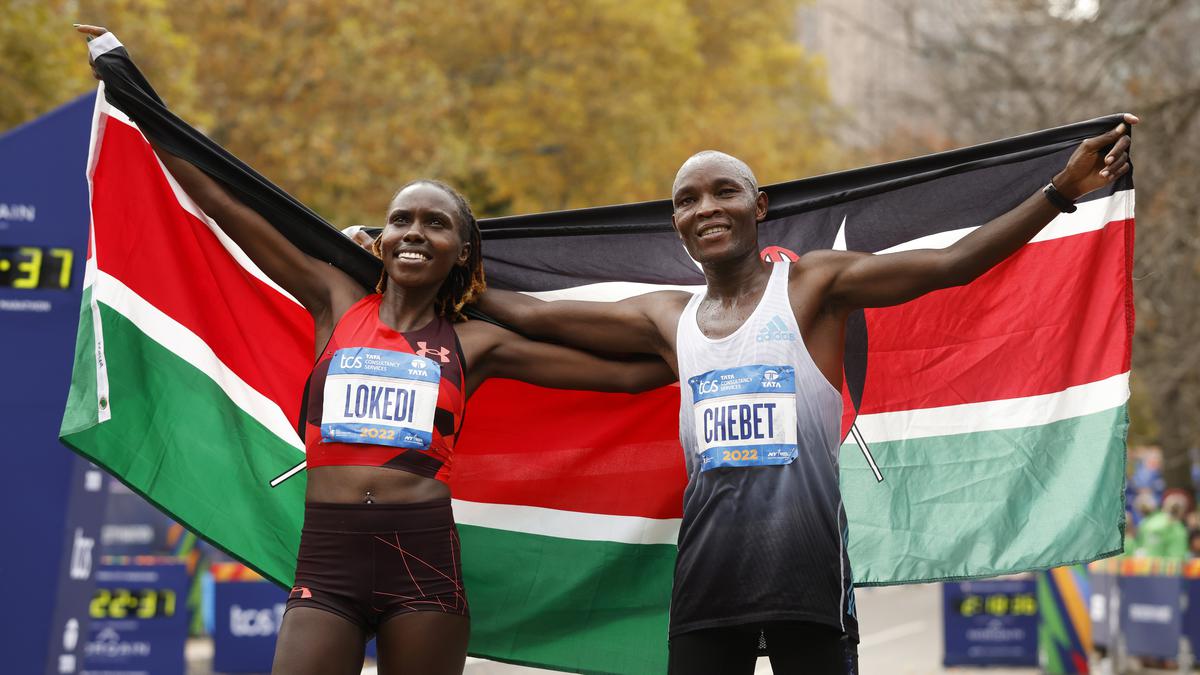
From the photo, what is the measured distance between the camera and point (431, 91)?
23.3m

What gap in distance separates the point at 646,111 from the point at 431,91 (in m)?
5.44

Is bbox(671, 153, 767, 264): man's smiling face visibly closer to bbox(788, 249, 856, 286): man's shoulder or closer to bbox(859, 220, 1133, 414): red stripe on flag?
bbox(788, 249, 856, 286): man's shoulder

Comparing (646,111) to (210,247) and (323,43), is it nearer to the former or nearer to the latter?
(323,43)

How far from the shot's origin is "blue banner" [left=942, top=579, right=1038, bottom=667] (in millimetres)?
14430

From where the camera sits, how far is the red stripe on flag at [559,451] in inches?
235

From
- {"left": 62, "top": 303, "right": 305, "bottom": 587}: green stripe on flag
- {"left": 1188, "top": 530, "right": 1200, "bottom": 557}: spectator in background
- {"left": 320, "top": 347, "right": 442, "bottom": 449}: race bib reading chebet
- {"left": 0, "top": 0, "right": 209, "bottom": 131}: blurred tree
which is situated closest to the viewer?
{"left": 320, "top": 347, "right": 442, "bottom": 449}: race bib reading chebet

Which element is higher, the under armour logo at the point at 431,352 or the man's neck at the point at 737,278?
the man's neck at the point at 737,278

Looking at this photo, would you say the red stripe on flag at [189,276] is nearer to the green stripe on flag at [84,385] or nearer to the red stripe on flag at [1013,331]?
the green stripe on flag at [84,385]

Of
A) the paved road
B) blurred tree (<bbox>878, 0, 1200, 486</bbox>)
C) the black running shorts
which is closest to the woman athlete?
the black running shorts

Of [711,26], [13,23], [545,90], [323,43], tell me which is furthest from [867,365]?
[711,26]

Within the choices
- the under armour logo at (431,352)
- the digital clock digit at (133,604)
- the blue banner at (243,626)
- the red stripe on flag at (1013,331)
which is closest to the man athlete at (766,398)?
the red stripe on flag at (1013,331)

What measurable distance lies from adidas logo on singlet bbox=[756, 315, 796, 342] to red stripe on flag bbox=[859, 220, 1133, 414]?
1122 millimetres

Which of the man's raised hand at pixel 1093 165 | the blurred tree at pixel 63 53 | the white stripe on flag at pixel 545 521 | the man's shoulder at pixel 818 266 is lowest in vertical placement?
the white stripe on flag at pixel 545 521

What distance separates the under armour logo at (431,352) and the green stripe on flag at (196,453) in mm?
1052
